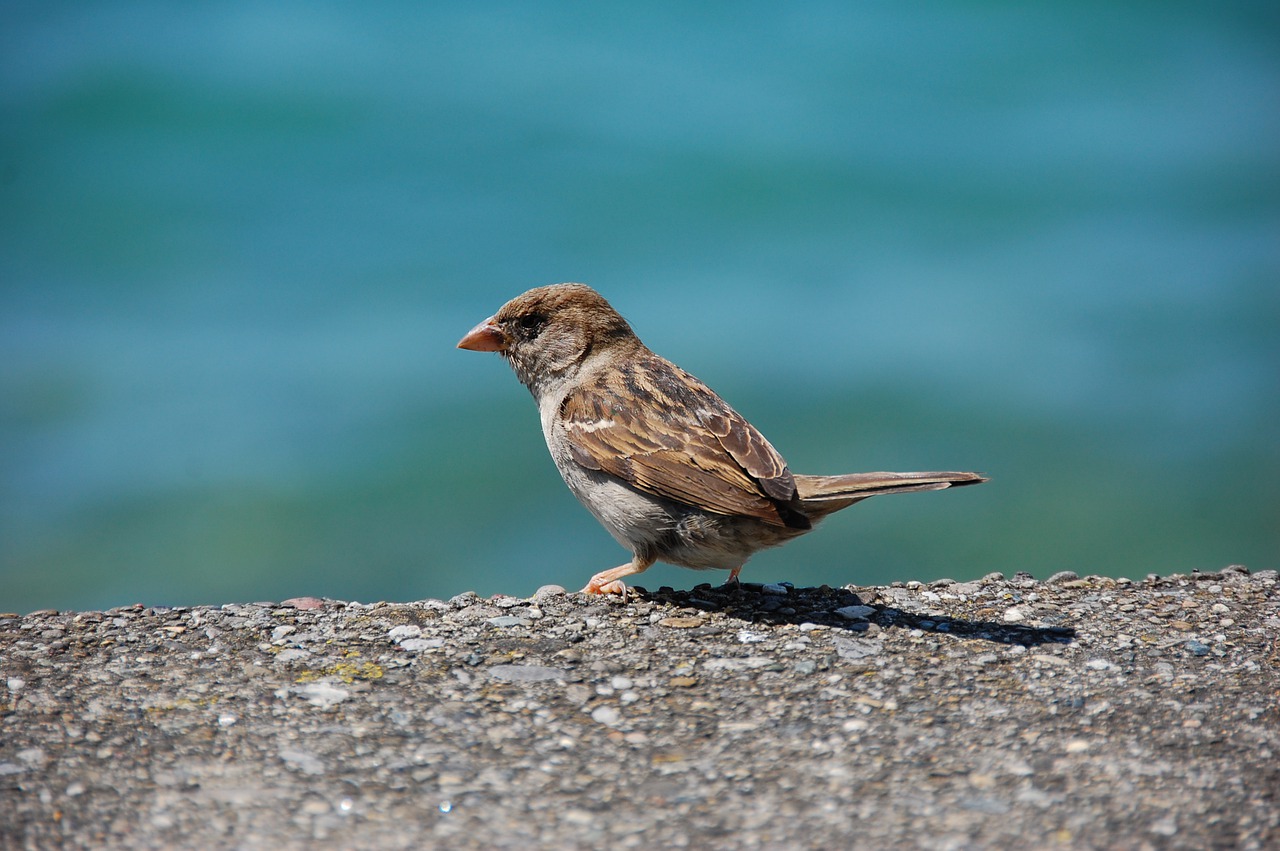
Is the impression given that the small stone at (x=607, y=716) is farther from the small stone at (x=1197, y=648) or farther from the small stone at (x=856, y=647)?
the small stone at (x=1197, y=648)

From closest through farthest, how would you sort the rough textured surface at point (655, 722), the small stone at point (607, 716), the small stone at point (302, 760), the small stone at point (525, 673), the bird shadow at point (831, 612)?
1. the rough textured surface at point (655, 722)
2. the small stone at point (302, 760)
3. the small stone at point (607, 716)
4. the small stone at point (525, 673)
5. the bird shadow at point (831, 612)

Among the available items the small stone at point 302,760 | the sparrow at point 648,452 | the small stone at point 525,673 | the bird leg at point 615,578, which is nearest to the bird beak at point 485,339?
the sparrow at point 648,452

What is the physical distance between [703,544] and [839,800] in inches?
68.7

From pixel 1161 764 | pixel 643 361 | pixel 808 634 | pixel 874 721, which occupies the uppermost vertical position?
pixel 643 361

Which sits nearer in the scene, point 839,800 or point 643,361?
point 839,800

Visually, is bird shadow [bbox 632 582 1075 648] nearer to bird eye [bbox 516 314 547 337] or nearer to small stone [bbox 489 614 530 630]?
small stone [bbox 489 614 530 630]

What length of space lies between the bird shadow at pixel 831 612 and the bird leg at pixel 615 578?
75 mm

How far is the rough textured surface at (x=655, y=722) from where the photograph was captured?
2.73 meters

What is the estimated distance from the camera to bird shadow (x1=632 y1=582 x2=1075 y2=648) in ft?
13.4

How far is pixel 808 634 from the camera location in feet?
13.3

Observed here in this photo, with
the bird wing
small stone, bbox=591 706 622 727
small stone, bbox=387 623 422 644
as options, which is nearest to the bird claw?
the bird wing

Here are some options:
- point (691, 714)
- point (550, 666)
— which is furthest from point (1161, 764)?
point (550, 666)

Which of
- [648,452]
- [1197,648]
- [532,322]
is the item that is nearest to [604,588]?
[648,452]

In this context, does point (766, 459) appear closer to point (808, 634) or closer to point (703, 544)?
point (703, 544)
